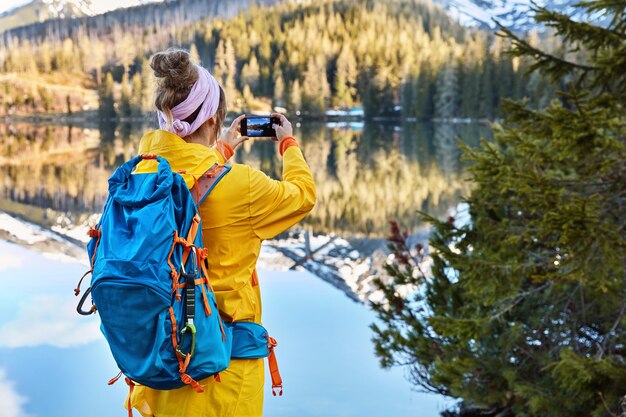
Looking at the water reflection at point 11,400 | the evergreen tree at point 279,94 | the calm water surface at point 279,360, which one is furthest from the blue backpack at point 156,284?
the evergreen tree at point 279,94

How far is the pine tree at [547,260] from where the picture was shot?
4.33m

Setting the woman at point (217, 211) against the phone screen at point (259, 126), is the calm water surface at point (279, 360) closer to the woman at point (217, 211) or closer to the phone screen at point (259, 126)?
the phone screen at point (259, 126)

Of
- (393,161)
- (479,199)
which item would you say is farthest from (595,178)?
(393,161)

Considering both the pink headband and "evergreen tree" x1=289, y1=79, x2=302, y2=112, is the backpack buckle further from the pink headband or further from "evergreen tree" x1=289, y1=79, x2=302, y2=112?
"evergreen tree" x1=289, y1=79, x2=302, y2=112

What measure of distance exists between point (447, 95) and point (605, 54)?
2946 inches

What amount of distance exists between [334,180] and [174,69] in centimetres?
2863

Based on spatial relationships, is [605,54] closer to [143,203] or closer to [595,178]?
[595,178]

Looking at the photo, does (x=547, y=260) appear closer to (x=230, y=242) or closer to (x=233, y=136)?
(x=233, y=136)

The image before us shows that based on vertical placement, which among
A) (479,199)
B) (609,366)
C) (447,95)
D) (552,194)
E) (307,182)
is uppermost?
(307,182)

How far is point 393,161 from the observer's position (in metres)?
36.8

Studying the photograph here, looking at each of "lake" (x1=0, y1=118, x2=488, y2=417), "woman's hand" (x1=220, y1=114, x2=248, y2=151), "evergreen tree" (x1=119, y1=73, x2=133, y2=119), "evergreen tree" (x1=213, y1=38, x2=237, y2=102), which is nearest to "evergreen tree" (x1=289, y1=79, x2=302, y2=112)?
"evergreen tree" (x1=213, y1=38, x2=237, y2=102)

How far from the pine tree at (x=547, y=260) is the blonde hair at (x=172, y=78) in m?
2.38

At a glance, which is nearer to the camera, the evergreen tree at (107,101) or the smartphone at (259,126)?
the smartphone at (259,126)

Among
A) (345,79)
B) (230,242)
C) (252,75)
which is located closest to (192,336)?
(230,242)
